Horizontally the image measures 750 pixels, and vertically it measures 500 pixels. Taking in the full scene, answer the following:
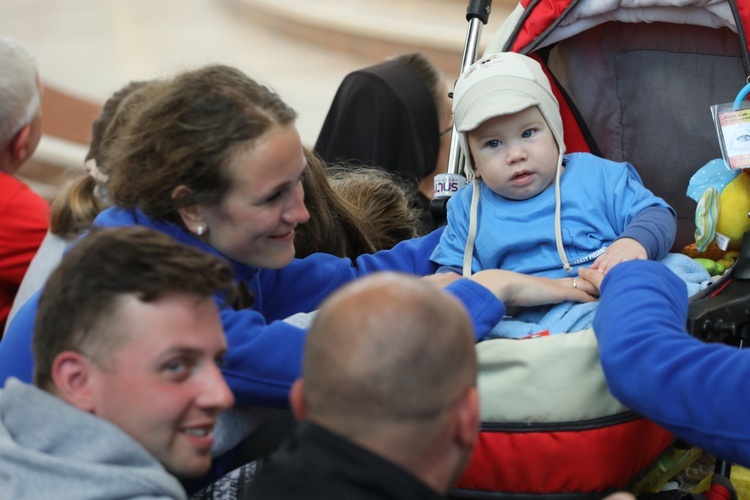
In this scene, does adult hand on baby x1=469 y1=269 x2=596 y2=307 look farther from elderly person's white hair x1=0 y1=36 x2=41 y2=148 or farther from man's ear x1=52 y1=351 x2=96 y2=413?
elderly person's white hair x1=0 y1=36 x2=41 y2=148

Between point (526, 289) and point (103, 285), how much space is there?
0.80m

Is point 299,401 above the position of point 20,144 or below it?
above

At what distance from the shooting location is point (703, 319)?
1.60 metres

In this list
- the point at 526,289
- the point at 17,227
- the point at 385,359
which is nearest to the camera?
the point at 385,359

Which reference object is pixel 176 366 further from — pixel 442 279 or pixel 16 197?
pixel 16 197

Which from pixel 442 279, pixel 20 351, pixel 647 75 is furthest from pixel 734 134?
pixel 20 351

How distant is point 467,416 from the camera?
41.6 inches

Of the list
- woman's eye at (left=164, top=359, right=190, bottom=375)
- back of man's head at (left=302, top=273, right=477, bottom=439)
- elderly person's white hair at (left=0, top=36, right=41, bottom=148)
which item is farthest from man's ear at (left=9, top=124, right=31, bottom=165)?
back of man's head at (left=302, top=273, right=477, bottom=439)

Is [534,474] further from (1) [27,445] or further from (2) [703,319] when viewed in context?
(1) [27,445]

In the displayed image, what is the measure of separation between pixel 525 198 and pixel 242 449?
0.76 metres

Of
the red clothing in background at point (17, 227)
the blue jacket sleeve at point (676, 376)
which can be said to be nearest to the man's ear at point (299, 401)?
the blue jacket sleeve at point (676, 376)

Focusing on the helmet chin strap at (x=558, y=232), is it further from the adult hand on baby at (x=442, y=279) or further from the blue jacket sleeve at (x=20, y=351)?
the blue jacket sleeve at (x=20, y=351)

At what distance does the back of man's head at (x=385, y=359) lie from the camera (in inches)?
39.8

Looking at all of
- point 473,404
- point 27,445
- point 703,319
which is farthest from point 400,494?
point 703,319
